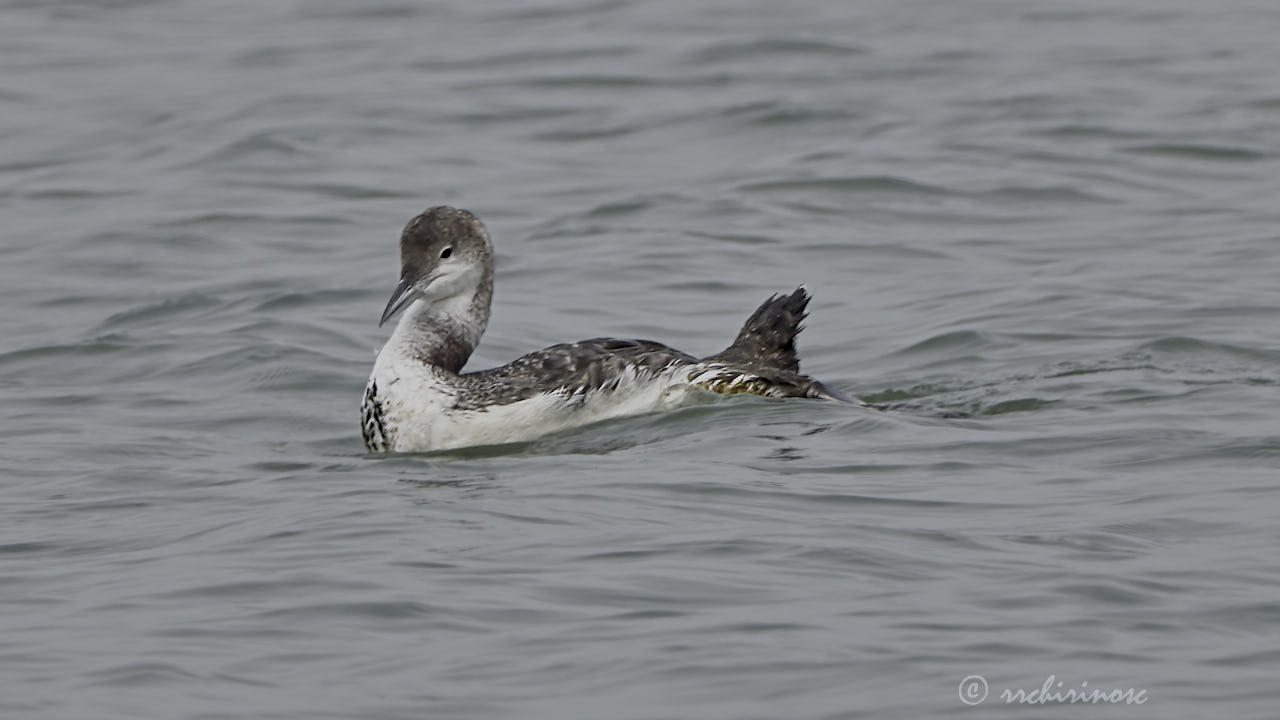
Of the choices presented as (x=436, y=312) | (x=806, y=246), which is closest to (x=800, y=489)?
(x=436, y=312)

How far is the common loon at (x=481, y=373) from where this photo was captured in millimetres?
10086

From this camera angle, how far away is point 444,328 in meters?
10.6

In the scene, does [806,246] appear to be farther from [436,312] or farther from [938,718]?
[938,718]

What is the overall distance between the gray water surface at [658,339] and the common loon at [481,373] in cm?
14

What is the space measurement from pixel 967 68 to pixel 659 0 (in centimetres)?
518

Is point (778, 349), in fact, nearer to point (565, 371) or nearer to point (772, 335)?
point (772, 335)

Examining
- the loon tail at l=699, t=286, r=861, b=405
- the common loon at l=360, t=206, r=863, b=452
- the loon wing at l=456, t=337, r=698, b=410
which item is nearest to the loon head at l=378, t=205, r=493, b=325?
the common loon at l=360, t=206, r=863, b=452

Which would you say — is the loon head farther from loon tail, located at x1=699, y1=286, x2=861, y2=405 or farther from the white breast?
loon tail, located at x1=699, y1=286, x2=861, y2=405

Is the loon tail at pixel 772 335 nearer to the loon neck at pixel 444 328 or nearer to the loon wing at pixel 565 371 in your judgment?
the loon wing at pixel 565 371
